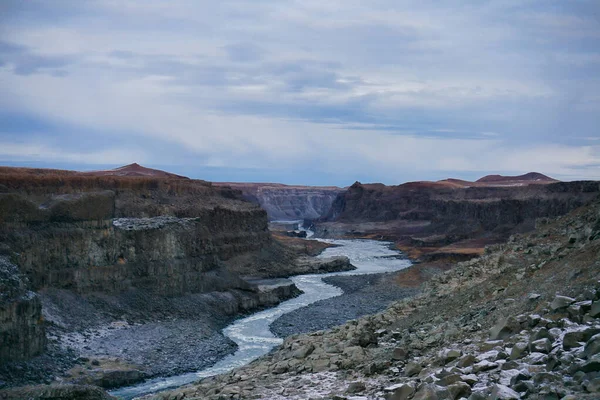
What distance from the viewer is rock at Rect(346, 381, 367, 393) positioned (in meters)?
14.3

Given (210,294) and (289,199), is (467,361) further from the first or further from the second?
(289,199)

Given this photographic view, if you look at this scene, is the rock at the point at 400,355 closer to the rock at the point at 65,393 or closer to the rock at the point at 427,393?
the rock at the point at 427,393

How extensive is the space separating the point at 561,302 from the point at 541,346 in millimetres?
1844

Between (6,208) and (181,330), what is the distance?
39.7ft

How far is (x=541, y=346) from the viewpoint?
12.1 metres

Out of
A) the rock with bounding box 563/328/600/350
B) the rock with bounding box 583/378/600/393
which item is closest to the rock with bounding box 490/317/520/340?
the rock with bounding box 563/328/600/350

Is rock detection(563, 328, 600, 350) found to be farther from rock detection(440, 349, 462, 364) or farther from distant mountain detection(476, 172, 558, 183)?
distant mountain detection(476, 172, 558, 183)

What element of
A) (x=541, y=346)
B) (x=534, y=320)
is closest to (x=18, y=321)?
(x=534, y=320)

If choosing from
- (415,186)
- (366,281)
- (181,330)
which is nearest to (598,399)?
(181,330)

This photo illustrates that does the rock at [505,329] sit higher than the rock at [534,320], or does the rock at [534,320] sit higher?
the rock at [534,320]

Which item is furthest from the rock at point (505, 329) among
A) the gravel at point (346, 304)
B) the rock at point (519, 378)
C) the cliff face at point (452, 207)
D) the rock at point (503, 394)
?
the cliff face at point (452, 207)

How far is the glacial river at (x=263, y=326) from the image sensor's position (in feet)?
94.3

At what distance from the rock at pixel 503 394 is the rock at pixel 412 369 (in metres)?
3.79

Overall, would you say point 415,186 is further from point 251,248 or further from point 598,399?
point 598,399
